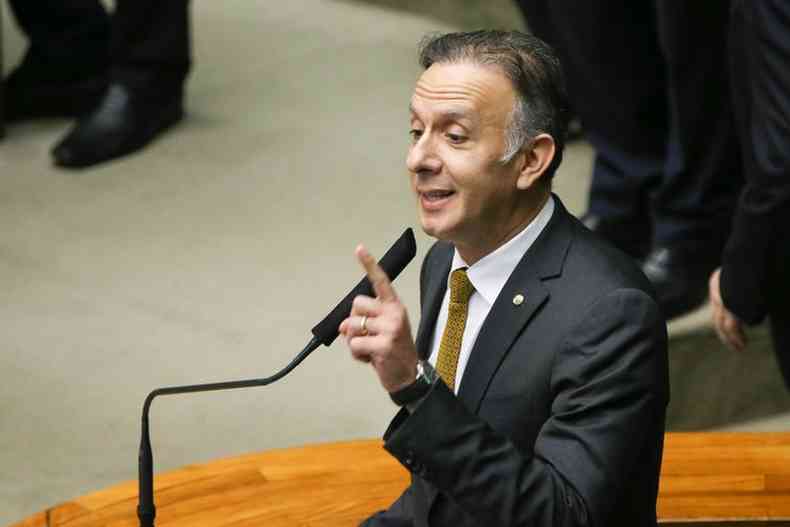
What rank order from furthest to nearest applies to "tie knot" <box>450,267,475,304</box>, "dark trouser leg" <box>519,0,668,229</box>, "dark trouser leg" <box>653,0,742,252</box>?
"dark trouser leg" <box>519,0,668,229</box> < "dark trouser leg" <box>653,0,742,252</box> < "tie knot" <box>450,267,475,304</box>

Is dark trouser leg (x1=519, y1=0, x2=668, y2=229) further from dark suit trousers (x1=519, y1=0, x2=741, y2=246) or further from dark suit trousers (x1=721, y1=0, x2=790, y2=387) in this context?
dark suit trousers (x1=721, y1=0, x2=790, y2=387)

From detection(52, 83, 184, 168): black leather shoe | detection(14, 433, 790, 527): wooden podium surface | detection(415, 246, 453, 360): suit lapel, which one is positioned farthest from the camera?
detection(52, 83, 184, 168): black leather shoe

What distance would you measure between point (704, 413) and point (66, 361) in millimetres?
1587

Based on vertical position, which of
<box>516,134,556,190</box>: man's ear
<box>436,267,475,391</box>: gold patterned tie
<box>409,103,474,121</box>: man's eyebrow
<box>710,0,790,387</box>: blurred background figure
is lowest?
<box>710,0,790,387</box>: blurred background figure

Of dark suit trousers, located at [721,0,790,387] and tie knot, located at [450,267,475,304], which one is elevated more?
tie knot, located at [450,267,475,304]

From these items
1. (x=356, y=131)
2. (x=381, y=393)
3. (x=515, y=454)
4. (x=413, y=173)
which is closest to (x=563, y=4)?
(x=381, y=393)

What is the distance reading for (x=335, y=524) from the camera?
2.63 meters

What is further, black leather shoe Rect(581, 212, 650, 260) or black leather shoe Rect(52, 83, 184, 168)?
black leather shoe Rect(52, 83, 184, 168)

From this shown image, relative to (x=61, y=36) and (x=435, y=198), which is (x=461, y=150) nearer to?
(x=435, y=198)

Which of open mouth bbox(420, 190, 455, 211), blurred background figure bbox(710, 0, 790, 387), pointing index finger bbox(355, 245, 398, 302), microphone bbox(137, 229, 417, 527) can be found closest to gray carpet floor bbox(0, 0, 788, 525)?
blurred background figure bbox(710, 0, 790, 387)

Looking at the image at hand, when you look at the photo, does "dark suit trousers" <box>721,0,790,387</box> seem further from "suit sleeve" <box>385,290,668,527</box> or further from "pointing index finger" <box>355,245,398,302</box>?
"pointing index finger" <box>355,245,398,302</box>

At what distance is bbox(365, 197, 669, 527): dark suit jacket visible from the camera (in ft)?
6.14

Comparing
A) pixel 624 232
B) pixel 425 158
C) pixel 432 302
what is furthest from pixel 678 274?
pixel 425 158

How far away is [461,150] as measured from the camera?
2049 millimetres
